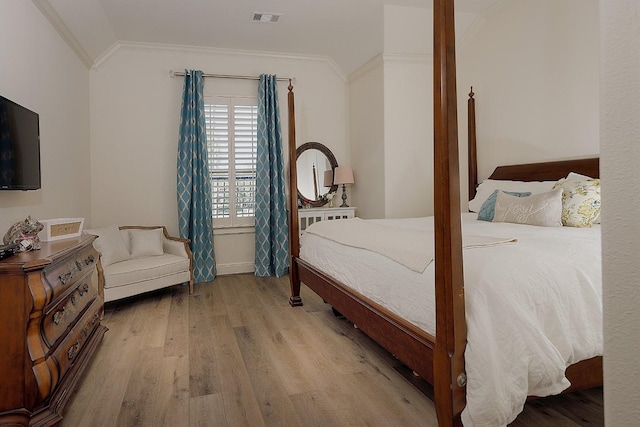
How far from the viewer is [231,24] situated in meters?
4.41

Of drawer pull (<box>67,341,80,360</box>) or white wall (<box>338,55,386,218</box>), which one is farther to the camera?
white wall (<box>338,55,386,218</box>)

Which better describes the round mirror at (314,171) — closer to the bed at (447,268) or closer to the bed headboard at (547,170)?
the bed headboard at (547,170)

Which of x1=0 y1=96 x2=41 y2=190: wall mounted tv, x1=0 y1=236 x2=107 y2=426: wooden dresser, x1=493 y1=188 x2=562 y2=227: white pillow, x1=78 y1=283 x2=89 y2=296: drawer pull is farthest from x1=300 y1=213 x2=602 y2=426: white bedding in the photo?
x1=0 y1=96 x2=41 y2=190: wall mounted tv

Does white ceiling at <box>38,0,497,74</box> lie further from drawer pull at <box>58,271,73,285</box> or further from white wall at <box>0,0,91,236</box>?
drawer pull at <box>58,271,73,285</box>

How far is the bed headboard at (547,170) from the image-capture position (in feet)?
10.6

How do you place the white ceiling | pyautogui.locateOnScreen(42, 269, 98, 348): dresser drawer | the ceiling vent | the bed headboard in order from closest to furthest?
1. pyautogui.locateOnScreen(42, 269, 98, 348): dresser drawer
2. the bed headboard
3. the white ceiling
4. the ceiling vent

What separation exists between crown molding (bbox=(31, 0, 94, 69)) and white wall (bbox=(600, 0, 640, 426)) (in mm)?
3628

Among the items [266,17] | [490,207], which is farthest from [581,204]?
[266,17]

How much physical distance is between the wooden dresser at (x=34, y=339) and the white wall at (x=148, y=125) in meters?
2.88

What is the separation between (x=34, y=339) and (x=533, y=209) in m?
2.98

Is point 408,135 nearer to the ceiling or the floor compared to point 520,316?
nearer to the ceiling

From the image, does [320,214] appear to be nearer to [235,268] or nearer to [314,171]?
[314,171]

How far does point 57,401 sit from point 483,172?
411cm

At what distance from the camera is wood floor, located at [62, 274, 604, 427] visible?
197 centimetres
